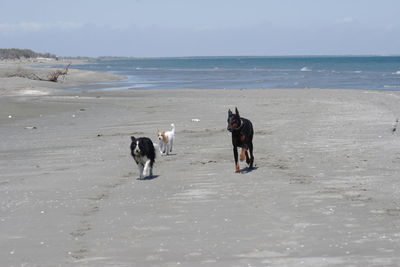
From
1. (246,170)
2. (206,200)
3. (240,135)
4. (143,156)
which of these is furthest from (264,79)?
(206,200)

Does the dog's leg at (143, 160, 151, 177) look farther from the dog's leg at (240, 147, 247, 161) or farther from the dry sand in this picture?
the dog's leg at (240, 147, 247, 161)

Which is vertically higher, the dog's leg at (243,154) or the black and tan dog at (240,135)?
the black and tan dog at (240,135)

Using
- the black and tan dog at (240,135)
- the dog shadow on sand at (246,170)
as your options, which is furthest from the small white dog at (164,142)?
the dog shadow on sand at (246,170)

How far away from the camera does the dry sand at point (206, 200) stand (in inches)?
277

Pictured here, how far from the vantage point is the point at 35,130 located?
2109 centimetres

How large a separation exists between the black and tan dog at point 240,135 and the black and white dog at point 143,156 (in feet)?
4.79

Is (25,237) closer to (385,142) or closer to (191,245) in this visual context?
(191,245)

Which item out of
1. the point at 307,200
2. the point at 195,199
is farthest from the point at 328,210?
the point at 195,199

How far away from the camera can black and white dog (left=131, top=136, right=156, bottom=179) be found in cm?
1208

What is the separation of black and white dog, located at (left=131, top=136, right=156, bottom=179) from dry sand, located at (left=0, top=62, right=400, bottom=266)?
23cm

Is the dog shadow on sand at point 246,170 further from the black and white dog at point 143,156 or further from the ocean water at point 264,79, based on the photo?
the ocean water at point 264,79

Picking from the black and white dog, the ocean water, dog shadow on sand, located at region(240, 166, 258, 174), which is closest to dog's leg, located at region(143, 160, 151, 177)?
the black and white dog

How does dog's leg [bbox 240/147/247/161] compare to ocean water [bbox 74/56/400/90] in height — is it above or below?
above

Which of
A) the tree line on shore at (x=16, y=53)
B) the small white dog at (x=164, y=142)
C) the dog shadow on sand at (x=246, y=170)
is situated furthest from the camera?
the tree line on shore at (x=16, y=53)
